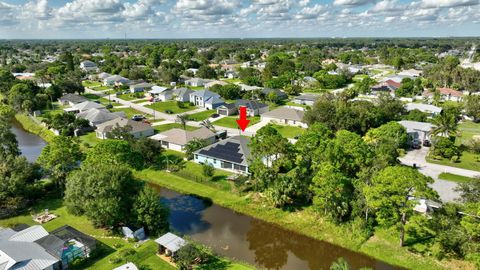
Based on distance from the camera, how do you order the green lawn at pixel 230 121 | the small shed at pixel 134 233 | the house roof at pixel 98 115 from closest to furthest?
the small shed at pixel 134 233
the house roof at pixel 98 115
the green lawn at pixel 230 121

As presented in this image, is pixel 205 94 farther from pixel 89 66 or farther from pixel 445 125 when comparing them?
pixel 89 66

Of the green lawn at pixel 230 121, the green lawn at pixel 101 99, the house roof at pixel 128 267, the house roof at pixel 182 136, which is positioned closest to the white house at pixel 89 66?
the green lawn at pixel 101 99

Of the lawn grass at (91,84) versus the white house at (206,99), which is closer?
the white house at (206,99)

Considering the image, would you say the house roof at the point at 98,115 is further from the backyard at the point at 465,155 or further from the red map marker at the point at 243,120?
the backyard at the point at 465,155

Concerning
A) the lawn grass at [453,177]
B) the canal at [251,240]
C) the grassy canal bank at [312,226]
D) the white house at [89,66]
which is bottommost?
the canal at [251,240]

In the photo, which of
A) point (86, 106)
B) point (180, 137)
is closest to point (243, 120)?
point (180, 137)

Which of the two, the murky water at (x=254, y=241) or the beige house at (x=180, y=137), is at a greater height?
the beige house at (x=180, y=137)

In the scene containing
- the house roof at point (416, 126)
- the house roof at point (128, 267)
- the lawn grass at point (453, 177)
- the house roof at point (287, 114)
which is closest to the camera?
the house roof at point (128, 267)

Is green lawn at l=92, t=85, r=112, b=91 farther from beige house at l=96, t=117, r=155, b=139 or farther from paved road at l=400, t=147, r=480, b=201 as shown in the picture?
paved road at l=400, t=147, r=480, b=201
